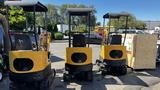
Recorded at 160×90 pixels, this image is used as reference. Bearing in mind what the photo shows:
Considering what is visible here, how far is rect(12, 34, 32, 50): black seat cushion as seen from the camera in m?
9.12

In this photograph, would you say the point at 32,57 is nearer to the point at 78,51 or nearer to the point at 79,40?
the point at 78,51

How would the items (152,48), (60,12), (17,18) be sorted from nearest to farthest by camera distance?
(152,48) < (17,18) < (60,12)

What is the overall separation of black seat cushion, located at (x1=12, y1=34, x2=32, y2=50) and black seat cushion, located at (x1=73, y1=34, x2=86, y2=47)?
8.22 ft

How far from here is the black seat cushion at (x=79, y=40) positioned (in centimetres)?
1136

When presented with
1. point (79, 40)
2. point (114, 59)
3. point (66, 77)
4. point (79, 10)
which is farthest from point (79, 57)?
point (114, 59)

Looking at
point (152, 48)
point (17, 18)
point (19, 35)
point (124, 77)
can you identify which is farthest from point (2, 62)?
point (17, 18)

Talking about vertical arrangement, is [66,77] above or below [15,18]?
below

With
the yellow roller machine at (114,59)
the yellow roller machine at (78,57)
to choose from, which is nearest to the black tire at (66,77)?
the yellow roller machine at (78,57)

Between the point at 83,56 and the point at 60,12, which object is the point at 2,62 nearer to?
the point at 83,56

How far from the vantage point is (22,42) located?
9.19 m

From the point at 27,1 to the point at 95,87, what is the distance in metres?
3.50

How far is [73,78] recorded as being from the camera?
1177 centimetres

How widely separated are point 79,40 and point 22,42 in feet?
8.89

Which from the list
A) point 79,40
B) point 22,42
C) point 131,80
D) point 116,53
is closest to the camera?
point 22,42
